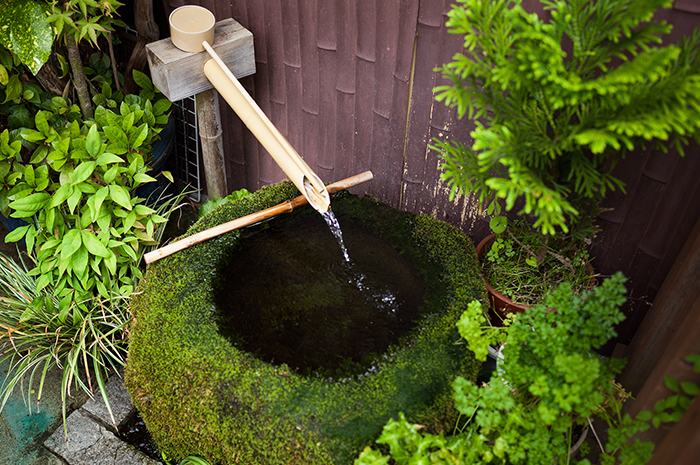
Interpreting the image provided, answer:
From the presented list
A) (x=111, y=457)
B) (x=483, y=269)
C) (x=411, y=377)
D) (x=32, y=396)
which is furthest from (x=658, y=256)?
(x=32, y=396)

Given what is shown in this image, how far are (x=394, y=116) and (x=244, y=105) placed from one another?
818mm

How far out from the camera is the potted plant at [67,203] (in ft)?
8.13

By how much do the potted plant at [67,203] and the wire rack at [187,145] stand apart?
26.0 inches

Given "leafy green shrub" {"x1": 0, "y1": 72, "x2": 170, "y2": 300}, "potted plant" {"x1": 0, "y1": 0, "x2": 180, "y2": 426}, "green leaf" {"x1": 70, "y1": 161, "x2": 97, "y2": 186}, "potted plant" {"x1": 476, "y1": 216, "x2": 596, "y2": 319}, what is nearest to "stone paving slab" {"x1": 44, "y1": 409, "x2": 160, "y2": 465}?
"potted plant" {"x1": 0, "y1": 0, "x2": 180, "y2": 426}

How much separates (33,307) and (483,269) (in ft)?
7.83

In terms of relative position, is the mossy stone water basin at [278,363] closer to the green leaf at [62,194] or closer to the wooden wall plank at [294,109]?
the green leaf at [62,194]

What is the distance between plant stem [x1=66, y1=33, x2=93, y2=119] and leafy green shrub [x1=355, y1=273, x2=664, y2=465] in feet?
8.49

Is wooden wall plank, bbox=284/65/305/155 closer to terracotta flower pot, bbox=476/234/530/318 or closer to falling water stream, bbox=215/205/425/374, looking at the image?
falling water stream, bbox=215/205/425/374

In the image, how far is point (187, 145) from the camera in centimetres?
384

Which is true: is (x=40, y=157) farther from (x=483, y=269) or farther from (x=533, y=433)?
(x=533, y=433)

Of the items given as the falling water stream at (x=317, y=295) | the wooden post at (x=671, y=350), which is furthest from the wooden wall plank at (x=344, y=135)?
the wooden post at (x=671, y=350)

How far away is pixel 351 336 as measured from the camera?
6.99 feet

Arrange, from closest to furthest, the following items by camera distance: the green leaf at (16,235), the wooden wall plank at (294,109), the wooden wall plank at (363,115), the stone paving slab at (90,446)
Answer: the stone paving slab at (90,446) → the green leaf at (16,235) → the wooden wall plank at (363,115) → the wooden wall plank at (294,109)

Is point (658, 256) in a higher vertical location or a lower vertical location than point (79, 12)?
lower
